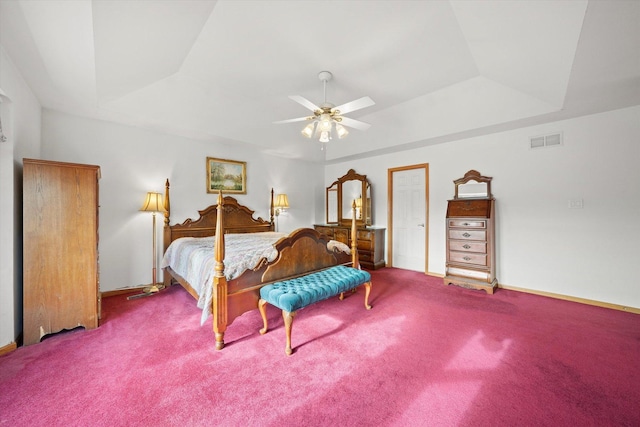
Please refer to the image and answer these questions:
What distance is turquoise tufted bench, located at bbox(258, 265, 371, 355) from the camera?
89.2 inches

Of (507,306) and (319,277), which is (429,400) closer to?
(319,277)

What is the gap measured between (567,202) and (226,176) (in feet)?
18.8

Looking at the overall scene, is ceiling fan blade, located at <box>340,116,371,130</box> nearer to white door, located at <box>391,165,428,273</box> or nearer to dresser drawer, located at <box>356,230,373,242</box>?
white door, located at <box>391,165,428,273</box>

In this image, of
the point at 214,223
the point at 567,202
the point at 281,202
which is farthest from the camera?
the point at 281,202

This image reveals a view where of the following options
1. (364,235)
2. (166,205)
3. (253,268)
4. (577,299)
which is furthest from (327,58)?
(577,299)

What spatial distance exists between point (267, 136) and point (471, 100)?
362 cm

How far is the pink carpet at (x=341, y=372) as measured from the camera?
156 centimetres

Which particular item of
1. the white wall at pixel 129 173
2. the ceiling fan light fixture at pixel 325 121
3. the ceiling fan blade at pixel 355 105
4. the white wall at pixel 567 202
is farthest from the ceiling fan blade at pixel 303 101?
the white wall at pixel 567 202

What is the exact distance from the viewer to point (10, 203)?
2.19 meters

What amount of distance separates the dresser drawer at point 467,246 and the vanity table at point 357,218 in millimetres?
1596

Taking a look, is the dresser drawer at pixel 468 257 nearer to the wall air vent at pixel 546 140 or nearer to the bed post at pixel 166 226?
the wall air vent at pixel 546 140

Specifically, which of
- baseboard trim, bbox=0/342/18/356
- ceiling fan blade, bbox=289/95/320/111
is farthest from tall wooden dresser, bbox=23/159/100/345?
ceiling fan blade, bbox=289/95/320/111

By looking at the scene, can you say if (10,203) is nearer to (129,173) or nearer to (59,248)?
(59,248)

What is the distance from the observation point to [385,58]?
121 inches
